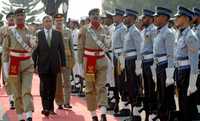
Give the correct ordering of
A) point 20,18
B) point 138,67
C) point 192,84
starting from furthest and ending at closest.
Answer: point 20,18, point 138,67, point 192,84

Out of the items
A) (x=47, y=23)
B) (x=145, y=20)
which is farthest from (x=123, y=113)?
(x=47, y=23)

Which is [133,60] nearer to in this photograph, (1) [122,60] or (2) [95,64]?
(1) [122,60]

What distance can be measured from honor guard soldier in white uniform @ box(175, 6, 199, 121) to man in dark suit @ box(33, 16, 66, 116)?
3.69 meters

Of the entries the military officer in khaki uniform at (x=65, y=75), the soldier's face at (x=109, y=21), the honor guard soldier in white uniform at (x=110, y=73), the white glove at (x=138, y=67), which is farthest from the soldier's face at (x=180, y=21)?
the soldier's face at (x=109, y=21)

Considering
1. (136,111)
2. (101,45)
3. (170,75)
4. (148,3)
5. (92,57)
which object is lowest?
(136,111)

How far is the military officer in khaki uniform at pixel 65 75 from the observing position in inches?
544

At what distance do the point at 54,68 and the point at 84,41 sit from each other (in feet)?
3.79

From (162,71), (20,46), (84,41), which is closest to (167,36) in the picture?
(162,71)

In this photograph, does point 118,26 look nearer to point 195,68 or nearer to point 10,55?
point 10,55

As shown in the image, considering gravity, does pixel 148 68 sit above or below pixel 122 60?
below

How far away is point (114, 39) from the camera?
1270 cm

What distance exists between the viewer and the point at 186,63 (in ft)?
30.7

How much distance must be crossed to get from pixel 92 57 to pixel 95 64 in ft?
0.51

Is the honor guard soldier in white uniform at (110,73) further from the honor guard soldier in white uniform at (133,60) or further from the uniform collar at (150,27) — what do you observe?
the uniform collar at (150,27)
